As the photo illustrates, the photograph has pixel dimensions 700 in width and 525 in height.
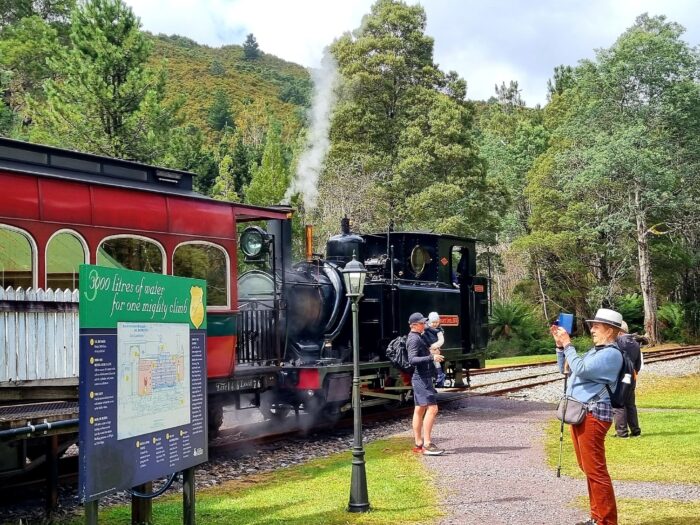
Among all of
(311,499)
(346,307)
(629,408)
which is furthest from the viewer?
(346,307)

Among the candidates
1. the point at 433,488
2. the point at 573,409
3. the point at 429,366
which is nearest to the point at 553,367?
the point at 429,366

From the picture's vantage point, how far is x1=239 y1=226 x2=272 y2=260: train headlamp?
456 inches

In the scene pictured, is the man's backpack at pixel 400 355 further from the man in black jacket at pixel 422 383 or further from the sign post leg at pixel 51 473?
the sign post leg at pixel 51 473

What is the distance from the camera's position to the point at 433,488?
334 inches

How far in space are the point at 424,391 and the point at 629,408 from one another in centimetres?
327

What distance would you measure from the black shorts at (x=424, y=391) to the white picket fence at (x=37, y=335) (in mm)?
4636

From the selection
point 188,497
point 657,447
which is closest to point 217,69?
point 657,447

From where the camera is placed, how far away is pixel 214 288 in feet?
33.5

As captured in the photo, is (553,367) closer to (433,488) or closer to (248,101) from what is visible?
(433,488)


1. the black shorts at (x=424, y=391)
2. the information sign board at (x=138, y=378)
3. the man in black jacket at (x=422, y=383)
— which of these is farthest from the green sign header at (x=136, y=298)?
the black shorts at (x=424, y=391)

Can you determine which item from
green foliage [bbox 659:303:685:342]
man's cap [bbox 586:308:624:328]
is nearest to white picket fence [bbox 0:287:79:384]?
man's cap [bbox 586:308:624:328]

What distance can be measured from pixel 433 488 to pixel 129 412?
427 cm

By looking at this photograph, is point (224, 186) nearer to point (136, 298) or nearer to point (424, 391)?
point (424, 391)

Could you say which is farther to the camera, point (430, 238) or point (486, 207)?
point (486, 207)
